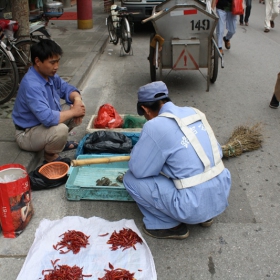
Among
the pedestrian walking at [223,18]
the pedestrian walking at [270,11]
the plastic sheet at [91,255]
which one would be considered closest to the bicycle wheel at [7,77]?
the plastic sheet at [91,255]

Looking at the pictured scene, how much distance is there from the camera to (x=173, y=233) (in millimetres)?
2957

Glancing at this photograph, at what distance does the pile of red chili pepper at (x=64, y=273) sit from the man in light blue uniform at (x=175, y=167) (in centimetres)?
71

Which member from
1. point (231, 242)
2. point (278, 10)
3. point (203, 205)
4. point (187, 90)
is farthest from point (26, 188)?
point (278, 10)

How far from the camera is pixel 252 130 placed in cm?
455

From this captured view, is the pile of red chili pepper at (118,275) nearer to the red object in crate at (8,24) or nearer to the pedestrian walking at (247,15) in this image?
the red object in crate at (8,24)

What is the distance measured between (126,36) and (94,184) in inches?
220

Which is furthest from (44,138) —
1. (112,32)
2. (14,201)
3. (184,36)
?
(112,32)

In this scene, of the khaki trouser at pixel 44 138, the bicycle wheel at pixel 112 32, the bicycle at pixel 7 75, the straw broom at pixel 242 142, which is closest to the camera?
the khaki trouser at pixel 44 138

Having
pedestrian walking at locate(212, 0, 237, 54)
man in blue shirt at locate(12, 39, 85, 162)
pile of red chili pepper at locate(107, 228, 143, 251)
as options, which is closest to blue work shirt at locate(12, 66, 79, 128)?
man in blue shirt at locate(12, 39, 85, 162)

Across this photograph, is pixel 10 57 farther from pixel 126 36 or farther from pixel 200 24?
pixel 126 36

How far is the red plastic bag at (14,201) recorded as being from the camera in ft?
9.13

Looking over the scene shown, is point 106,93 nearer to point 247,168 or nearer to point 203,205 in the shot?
point 247,168

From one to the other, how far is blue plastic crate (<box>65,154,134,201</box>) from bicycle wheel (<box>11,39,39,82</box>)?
2.76 meters

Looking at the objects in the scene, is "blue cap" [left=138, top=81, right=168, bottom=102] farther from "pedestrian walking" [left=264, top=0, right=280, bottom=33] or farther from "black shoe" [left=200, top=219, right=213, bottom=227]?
"pedestrian walking" [left=264, top=0, right=280, bottom=33]
